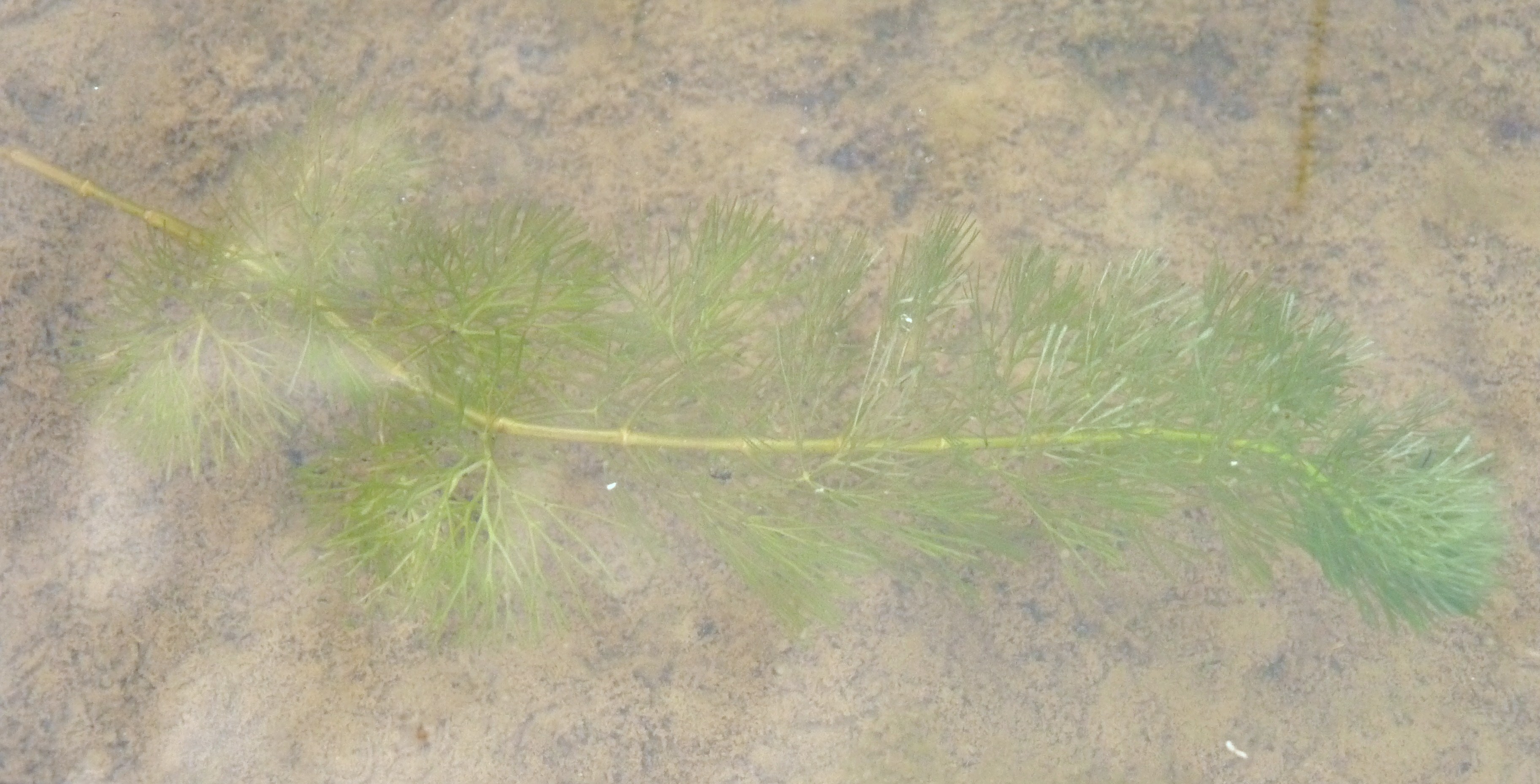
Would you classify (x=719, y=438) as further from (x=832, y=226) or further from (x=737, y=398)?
(x=832, y=226)

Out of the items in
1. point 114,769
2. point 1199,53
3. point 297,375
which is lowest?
point 114,769

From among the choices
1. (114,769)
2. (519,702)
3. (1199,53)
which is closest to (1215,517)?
(1199,53)

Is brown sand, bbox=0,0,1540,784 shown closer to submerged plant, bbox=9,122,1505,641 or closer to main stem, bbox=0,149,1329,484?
submerged plant, bbox=9,122,1505,641

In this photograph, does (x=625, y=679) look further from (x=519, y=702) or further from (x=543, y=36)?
(x=543, y=36)

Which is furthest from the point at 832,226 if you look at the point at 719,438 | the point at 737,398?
the point at 719,438

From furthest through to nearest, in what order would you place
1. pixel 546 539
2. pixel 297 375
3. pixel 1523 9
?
pixel 1523 9
pixel 297 375
pixel 546 539

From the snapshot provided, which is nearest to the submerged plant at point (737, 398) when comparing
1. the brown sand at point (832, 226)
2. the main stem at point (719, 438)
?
the main stem at point (719, 438)
